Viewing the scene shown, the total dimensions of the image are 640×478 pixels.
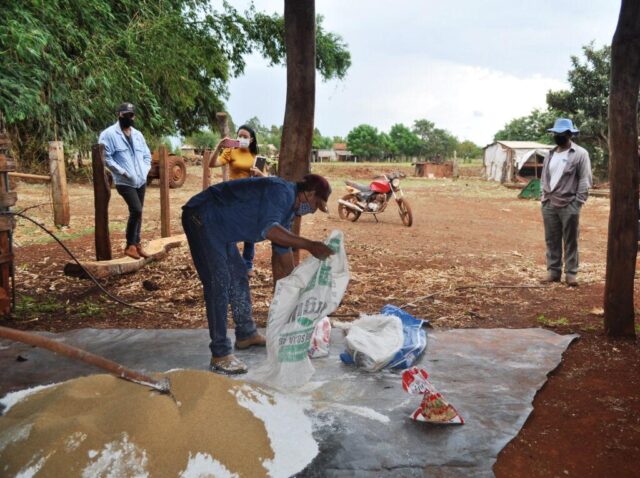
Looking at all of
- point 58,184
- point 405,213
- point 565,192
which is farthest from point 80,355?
point 405,213

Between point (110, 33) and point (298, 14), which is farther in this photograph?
point (110, 33)

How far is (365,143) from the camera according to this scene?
59.2m

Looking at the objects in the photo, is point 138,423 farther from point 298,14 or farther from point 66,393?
point 298,14

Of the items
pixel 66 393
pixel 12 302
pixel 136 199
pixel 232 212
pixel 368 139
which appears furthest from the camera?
pixel 368 139

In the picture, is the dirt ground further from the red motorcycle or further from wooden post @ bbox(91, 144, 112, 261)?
wooden post @ bbox(91, 144, 112, 261)

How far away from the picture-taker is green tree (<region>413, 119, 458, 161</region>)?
60406mm

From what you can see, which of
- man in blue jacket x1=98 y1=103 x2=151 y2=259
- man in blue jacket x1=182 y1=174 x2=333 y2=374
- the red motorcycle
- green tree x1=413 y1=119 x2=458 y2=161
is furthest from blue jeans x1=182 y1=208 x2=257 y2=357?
green tree x1=413 y1=119 x2=458 y2=161

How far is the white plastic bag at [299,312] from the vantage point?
2.71 metres

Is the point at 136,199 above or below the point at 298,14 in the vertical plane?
below

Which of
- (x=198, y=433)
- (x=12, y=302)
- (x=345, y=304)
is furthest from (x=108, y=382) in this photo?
(x=345, y=304)

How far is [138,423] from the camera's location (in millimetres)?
2086

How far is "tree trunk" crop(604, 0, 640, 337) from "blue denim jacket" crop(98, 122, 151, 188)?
3.96 m

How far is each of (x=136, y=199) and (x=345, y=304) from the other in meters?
2.20

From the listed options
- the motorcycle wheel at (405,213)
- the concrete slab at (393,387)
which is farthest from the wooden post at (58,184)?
the motorcycle wheel at (405,213)
